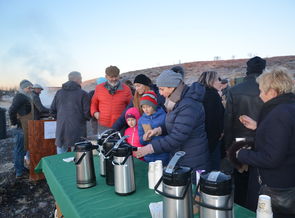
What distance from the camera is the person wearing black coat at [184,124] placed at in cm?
196

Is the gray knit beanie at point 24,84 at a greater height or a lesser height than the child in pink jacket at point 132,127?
greater

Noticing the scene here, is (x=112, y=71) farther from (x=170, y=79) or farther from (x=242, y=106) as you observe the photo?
(x=242, y=106)

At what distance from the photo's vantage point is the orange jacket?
367 centimetres

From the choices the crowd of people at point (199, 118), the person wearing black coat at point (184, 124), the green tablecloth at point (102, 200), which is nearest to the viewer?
the green tablecloth at point (102, 200)

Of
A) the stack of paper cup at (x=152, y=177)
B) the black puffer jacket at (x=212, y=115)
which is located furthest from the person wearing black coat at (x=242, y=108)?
the stack of paper cup at (x=152, y=177)

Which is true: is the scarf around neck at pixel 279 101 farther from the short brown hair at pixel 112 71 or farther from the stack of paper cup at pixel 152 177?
the short brown hair at pixel 112 71

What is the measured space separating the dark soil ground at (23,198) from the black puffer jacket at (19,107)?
113cm

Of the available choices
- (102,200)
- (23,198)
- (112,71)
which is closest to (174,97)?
(102,200)

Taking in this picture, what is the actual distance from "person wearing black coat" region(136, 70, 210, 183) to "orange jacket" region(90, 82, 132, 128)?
1590 millimetres

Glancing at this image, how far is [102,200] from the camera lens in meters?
1.55

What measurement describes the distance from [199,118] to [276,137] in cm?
70

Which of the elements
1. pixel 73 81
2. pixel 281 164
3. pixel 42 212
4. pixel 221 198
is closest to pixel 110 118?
pixel 73 81

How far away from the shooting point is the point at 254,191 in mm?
1882

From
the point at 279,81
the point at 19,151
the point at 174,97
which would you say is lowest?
the point at 19,151
